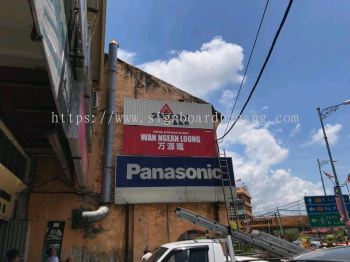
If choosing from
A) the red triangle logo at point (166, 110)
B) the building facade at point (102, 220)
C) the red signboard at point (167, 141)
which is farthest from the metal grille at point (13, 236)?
the red triangle logo at point (166, 110)

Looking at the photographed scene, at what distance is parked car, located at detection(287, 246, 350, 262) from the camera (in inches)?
147

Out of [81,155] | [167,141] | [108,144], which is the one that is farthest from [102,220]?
[81,155]

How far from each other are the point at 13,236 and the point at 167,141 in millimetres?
7884

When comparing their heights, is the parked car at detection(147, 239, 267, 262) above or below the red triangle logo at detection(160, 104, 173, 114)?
below

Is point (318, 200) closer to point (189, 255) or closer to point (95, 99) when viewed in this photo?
point (189, 255)

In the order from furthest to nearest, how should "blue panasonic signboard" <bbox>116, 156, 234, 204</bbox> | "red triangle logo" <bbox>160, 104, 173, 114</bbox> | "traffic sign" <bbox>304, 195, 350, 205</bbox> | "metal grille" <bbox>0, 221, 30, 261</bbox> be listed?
"red triangle logo" <bbox>160, 104, 173, 114</bbox>
"traffic sign" <bbox>304, 195, 350, 205</bbox>
"blue panasonic signboard" <bbox>116, 156, 234, 204</bbox>
"metal grille" <bbox>0, 221, 30, 261</bbox>

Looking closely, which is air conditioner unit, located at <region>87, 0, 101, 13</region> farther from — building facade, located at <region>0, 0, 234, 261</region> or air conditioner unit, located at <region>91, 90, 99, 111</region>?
air conditioner unit, located at <region>91, 90, 99, 111</region>

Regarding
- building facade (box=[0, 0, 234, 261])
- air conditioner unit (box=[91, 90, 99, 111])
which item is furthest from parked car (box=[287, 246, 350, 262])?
air conditioner unit (box=[91, 90, 99, 111])

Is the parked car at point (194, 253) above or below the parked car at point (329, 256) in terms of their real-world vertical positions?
above

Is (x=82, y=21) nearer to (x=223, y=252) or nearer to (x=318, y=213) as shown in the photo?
(x=223, y=252)

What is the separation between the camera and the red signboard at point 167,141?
15.8 m

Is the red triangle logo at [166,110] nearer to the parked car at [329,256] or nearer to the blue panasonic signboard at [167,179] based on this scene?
the blue panasonic signboard at [167,179]

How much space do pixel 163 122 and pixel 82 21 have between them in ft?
34.4

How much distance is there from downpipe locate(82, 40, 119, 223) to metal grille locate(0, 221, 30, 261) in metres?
2.24
